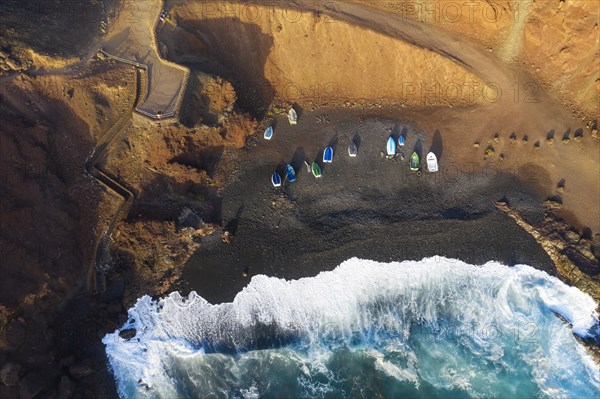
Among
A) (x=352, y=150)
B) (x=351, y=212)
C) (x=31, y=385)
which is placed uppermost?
(x=352, y=150)

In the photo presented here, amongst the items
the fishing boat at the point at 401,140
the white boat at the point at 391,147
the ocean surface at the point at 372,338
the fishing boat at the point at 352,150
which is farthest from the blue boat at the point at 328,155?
the ocean surface at the point at 372,338

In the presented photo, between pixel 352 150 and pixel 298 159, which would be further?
pixel 298 159

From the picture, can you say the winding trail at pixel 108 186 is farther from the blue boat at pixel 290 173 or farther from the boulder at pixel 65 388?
the blue boat at pixel 290 173

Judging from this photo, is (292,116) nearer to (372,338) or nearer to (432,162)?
(432,162)

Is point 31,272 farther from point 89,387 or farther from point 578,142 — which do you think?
point 578,142

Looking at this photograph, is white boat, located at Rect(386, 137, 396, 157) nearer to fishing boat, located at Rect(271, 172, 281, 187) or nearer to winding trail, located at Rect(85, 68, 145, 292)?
fishing boat, located at Rect(271, 172, 281, 187)

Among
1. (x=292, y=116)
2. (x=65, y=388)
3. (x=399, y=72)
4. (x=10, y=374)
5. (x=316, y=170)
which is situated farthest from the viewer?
(x=292, y=116)

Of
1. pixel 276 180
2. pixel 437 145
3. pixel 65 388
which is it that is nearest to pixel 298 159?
pixel 276 180
